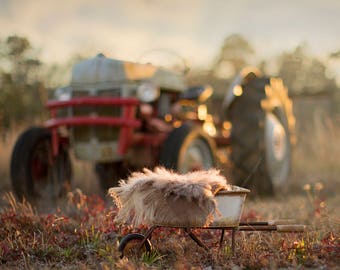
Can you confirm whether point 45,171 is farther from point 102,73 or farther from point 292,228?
point 292,228

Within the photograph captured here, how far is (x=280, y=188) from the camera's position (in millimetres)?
6457

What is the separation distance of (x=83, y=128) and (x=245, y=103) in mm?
2003

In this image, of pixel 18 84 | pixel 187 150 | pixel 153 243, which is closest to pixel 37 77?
pixel 18 84

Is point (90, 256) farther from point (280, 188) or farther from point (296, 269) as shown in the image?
point (280, 188)

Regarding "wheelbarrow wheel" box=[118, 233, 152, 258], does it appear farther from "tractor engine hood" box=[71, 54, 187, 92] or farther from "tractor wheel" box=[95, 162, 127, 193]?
"tractor wheel" box=[95, 162, 127, 193]

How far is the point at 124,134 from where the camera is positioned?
496cm

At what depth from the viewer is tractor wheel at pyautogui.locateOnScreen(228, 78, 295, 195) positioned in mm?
5891

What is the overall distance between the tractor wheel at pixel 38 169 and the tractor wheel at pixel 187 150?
114 centimetres

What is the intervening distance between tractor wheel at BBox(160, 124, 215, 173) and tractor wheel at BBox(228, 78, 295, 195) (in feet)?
1.75

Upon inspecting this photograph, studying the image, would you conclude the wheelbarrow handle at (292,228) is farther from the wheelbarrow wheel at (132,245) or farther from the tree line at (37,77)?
the tree line at (37,77)

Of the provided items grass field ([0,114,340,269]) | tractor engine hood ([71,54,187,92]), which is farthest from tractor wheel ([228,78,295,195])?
tractor engine hood ([71,54,187,92])

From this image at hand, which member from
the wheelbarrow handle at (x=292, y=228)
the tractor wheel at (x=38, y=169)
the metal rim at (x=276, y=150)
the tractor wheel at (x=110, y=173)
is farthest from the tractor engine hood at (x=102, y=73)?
the wheelbarrow handle at (x=292, y=228)

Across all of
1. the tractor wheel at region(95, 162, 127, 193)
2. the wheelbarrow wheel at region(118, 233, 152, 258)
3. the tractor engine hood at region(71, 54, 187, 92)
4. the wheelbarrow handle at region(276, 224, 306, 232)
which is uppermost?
the tractor engine hood at region(71, 54, 187, 92)

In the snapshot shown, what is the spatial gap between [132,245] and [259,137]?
10.7 feet
